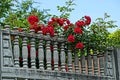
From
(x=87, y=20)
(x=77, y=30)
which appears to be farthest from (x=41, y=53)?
(x=87, y=20)

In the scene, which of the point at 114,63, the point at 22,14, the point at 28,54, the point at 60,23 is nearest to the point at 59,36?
the point at 60,23

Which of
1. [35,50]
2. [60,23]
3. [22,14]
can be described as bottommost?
[35,50]

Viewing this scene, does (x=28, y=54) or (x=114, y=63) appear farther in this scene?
(x=114, y=63)

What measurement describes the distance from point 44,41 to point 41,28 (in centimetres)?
36

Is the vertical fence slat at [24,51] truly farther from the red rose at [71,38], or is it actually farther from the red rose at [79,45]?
the red rose at [79,45]

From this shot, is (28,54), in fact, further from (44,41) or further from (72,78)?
(72,78)

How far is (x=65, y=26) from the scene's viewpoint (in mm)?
10773

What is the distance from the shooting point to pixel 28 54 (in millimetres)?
9805

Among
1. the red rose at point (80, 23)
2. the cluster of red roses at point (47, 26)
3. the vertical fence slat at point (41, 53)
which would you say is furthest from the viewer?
the red rose at point (80, 23)

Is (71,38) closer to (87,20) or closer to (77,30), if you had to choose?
(77,30)

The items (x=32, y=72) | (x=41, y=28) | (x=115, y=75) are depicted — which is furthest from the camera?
(x=115, y=75)

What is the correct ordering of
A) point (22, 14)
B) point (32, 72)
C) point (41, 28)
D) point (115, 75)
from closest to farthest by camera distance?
1. point (32, 72)
2. point (41, 28)
3. point (115, 75)
4. point (22, 14)

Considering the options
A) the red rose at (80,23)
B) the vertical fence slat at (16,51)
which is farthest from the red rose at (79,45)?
the vertical fence slat at (16,51)

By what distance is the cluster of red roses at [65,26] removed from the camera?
33.8 feet
